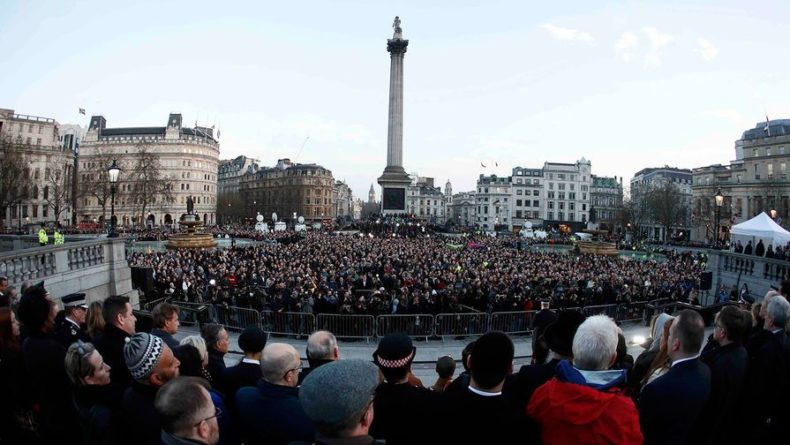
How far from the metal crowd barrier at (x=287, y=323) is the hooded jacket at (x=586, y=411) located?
1321cm

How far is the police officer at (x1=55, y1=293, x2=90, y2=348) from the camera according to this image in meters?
5.86

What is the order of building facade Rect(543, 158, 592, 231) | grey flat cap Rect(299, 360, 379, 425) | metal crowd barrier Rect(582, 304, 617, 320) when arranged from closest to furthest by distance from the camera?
1. grey flat cap Rect(299, 360, 379, 425)
2. metal crowd barrier Rect(582, 304, 617, 320)
3. building facade Rect(543, 158, 592, 231)

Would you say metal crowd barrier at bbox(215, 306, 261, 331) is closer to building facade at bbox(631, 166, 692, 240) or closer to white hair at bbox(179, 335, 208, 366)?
white hair at bbox(179, 335, 208, 366)

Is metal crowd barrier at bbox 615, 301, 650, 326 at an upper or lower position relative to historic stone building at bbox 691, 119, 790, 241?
lower

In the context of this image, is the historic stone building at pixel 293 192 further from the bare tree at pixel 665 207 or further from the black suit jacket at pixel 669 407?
the black suit jacket at pixel 669 407

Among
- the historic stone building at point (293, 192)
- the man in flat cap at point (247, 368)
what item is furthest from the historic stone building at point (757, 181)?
the historic stone building at point (293, 192)

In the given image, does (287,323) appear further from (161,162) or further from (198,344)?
(161,162)

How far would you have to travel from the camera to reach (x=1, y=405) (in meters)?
5.26

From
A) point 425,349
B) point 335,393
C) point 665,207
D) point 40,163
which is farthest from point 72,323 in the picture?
point 40,163

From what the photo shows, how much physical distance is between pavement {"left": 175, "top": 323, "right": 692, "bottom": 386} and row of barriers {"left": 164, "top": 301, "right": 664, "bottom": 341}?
9.3 inches

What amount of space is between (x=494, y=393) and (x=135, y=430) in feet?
8.55

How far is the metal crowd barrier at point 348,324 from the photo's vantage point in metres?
15.7

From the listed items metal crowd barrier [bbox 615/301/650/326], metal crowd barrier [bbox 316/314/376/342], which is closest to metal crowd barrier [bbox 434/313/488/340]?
metal crowd barrier [bbox 316/314/376/342]

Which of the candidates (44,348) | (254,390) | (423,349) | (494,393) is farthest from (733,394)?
(423,349)
